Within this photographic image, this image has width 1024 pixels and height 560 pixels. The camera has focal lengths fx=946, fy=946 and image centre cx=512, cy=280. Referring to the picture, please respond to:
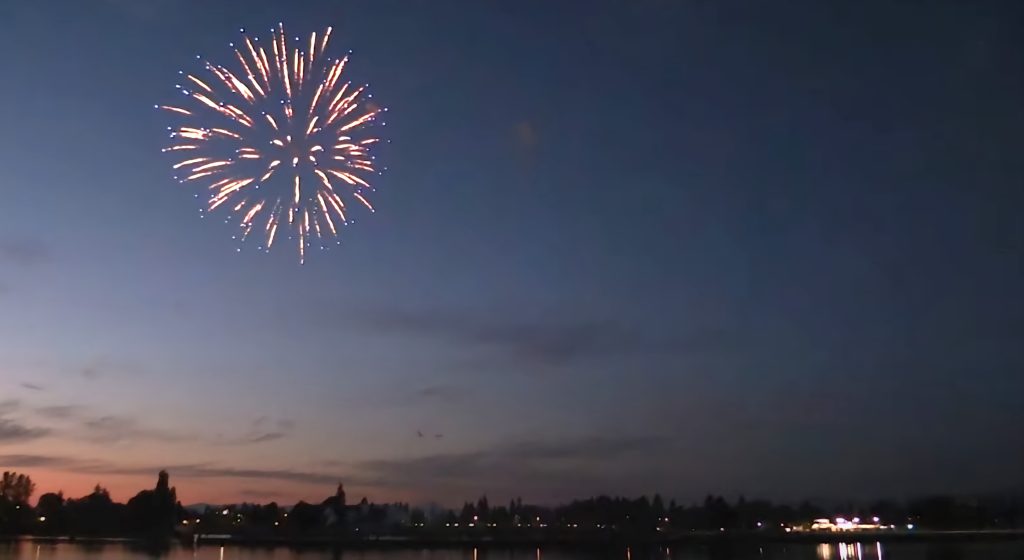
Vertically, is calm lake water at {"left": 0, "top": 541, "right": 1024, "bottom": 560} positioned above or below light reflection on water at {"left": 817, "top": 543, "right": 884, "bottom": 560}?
above

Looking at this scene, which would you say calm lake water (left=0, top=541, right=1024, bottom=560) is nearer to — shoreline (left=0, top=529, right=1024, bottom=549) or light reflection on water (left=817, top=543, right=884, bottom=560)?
light reflection on water (left=817, top=543, right=884, bottom=560)

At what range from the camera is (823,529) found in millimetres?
181250

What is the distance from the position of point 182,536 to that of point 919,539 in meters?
112

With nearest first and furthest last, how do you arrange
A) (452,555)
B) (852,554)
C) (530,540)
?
(852,554) < (452,555) < (530,540)

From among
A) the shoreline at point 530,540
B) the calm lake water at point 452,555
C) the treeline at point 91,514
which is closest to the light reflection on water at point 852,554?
the calm lake water at point 452,555

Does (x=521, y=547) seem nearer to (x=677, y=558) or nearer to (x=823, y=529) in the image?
(x=677, y=558)

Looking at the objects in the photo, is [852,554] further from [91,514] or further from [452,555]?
[91,514]

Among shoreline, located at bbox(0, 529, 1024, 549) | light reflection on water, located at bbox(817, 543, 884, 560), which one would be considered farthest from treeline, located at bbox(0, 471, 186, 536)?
light reflection on water, located at bbox(817, 543, 884, 560)

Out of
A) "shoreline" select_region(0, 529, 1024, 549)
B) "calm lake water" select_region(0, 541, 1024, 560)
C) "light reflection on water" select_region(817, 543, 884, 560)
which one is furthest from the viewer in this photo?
"shoreline" select_region(0, 529, 1024, 549)

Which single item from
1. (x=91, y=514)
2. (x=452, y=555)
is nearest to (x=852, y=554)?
(x=452, y=555)

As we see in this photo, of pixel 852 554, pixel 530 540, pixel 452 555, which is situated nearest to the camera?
pixel 852 554

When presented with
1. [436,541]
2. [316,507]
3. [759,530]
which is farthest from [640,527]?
[316,507]

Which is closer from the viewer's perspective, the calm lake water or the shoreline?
the calm lake water

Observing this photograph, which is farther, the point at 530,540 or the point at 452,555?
the point at 530,540
